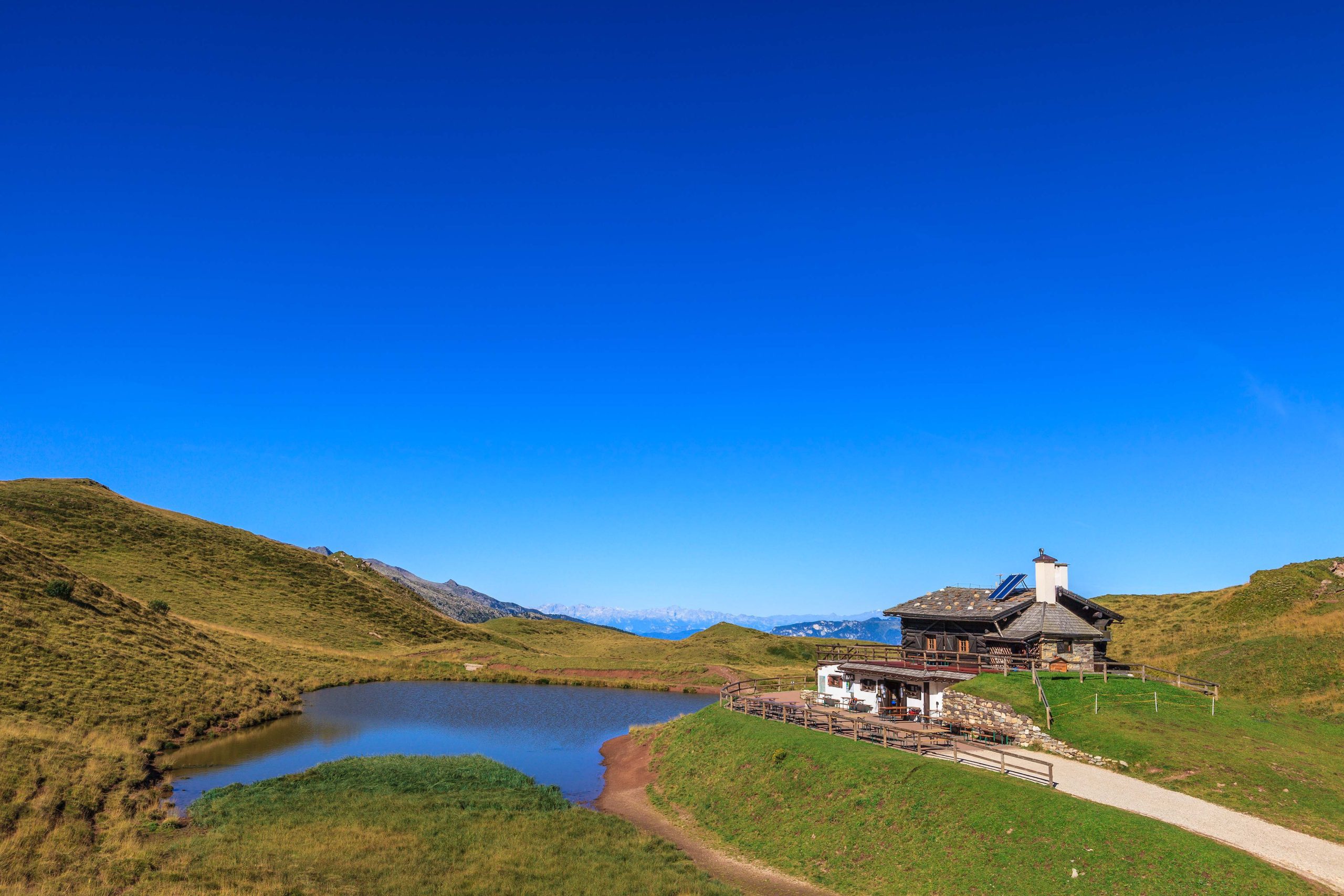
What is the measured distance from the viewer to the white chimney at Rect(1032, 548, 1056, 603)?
4438cm

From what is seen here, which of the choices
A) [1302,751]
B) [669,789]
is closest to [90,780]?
[669,789]

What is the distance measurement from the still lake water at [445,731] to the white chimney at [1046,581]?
1235 inches

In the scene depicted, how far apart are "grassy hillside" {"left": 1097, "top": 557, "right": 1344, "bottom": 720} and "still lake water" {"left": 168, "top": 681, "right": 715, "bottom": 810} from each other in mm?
44479

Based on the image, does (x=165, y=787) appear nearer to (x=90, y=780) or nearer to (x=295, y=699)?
(x=90, y=780)

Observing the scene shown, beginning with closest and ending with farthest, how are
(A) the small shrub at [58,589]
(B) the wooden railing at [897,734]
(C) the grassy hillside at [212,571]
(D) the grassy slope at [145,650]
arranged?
1. (D) the grassy slope at [145,650]
2. (B) the wooden railing at [897,734]
3. (A) the small shrub at [58,589]
4. (C) the grassy hillside at [212,571]

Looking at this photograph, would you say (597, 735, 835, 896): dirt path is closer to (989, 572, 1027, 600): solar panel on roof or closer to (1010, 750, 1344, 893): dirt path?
(1010, 750, 1344, 893): dirt path

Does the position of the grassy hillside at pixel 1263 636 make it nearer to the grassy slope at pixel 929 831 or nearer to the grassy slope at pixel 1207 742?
the grassy slope at pixel 1207 742

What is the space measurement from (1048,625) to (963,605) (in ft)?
22.5

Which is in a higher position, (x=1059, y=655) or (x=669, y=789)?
(x=1059, y=655)

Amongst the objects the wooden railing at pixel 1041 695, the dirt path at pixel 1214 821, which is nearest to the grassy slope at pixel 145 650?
the dirt path at pixel 1214 821

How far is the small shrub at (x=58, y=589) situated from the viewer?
55281 millimetres

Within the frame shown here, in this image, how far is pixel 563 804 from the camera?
35.2 m

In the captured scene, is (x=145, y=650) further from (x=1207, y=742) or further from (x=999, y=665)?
(x=1207, y=742)

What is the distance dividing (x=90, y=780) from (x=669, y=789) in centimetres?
2904
